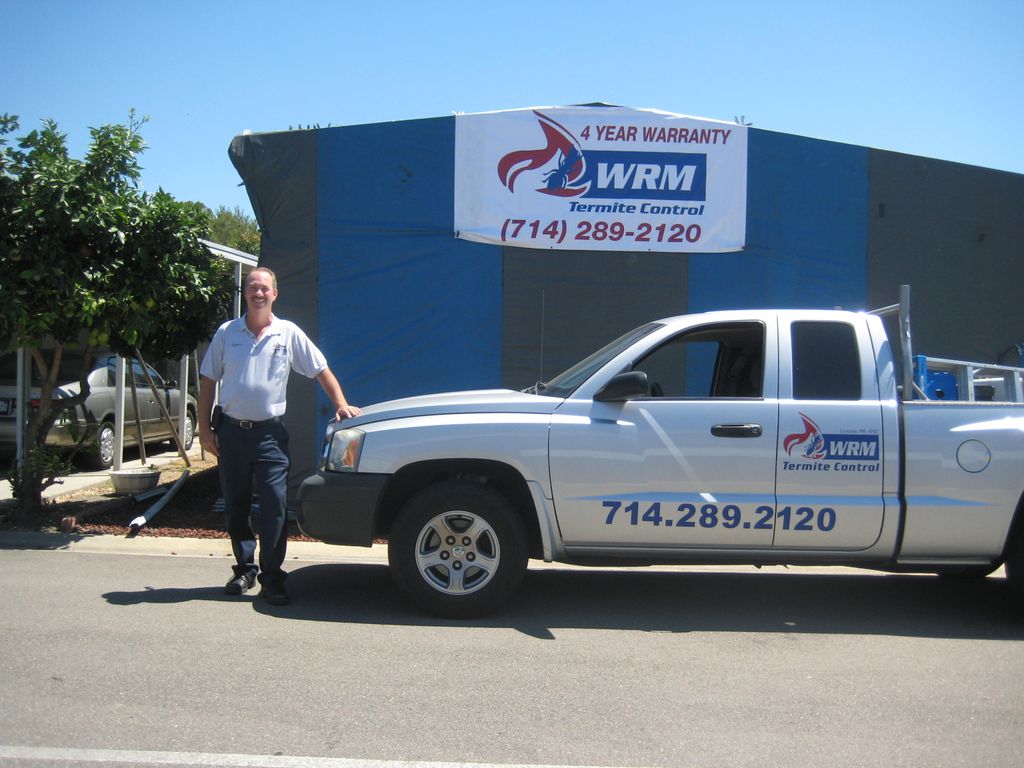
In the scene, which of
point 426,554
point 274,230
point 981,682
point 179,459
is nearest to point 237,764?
point 426,554

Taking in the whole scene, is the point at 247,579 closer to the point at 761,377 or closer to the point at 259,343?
the point at 259,343

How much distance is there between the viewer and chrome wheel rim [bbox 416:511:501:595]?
5.17 meters

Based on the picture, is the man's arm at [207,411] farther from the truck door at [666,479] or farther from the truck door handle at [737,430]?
the truck door handle at [737,430]

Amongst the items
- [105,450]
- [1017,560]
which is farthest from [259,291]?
[105,450]

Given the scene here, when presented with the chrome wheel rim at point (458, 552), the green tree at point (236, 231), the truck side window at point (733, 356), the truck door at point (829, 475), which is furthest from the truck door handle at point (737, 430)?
the green tree at point (236, 231)

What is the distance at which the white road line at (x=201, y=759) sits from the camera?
11.0 ft

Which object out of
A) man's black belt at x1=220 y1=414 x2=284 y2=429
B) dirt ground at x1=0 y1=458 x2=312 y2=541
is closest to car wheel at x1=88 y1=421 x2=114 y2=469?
dirt ground at x1=0 y1=458 x2=312 y2=541

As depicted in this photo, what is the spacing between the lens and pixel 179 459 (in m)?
12.4

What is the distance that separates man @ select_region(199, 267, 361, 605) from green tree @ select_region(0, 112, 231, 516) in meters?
2.22

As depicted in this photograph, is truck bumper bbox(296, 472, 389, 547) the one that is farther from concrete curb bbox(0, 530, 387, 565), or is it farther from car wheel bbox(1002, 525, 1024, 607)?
car wheel bbox(1002, 525, 1024, 607)

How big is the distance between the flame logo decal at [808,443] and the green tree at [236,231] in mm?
25940

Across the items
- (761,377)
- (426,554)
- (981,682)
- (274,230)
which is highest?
(274,230)

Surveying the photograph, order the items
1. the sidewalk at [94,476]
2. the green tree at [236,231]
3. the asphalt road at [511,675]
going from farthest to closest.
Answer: the green tree at [236,231] < the sidewalk at [94,476] < the asphalt road at [511,675]

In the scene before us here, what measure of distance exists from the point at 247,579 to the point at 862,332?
4.32m
